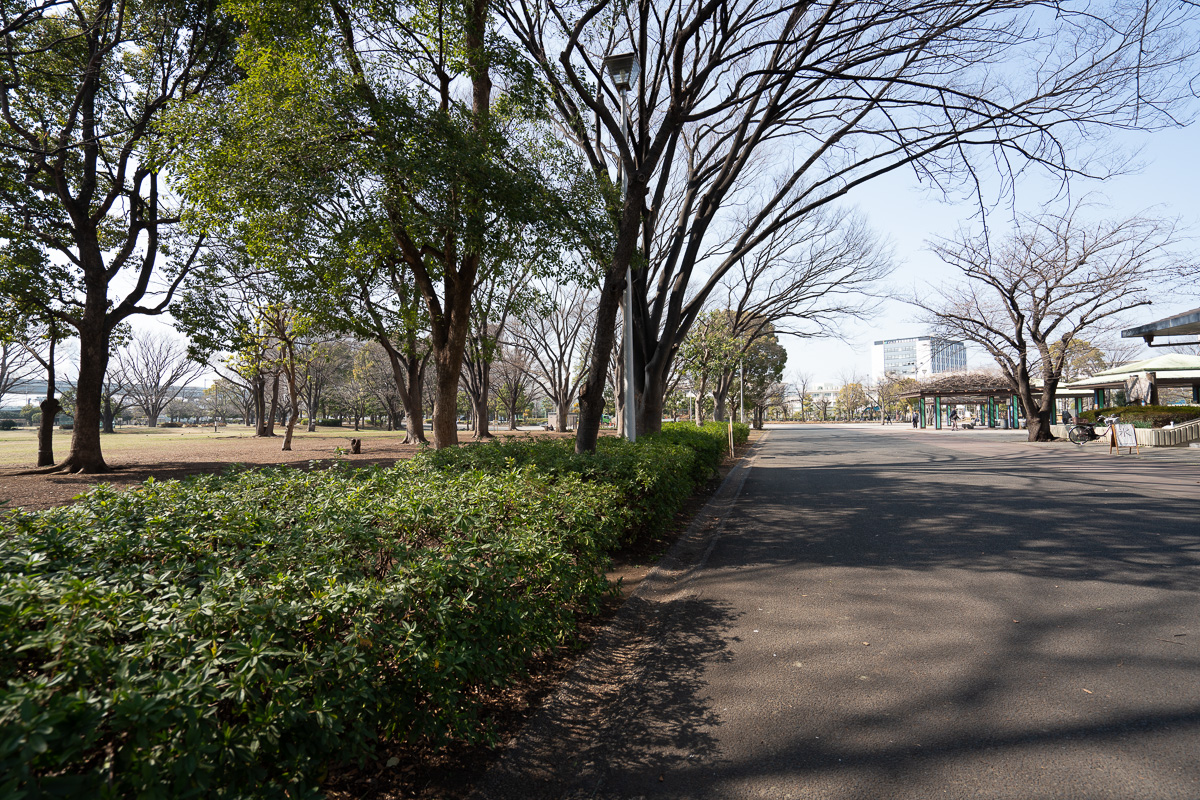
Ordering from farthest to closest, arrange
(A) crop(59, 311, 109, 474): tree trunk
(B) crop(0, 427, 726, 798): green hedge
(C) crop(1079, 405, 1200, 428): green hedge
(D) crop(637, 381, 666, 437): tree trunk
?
(C) crop(1079, 405, 1200, 428): green hedge < (A) crop(59, 311, 109, 474): tree trunk < (D) crop(637, 381, 666, 437): tree trunk < (B) crop(0, 427, 726, 798): green hedge

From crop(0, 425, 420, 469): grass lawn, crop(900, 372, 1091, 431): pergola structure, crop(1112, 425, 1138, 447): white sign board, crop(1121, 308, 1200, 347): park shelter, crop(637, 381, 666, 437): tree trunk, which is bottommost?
crop(0, 425, 420, 469): grass lawn

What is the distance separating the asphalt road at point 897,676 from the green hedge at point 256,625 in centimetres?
59

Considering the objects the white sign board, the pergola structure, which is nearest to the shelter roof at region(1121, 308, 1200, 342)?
the white sign board

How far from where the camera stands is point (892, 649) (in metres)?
3.64

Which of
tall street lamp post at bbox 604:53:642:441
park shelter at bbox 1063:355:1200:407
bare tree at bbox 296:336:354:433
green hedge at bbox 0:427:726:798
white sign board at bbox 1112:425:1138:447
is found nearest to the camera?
green hedge at bbox 0:427:726:798

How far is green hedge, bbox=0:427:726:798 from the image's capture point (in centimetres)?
138

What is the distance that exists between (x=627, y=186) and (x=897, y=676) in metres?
7.86

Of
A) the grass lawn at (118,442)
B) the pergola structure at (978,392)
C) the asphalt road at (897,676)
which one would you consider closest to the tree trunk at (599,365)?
the asphalt road at (897,676)

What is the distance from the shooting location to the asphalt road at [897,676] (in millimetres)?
2402

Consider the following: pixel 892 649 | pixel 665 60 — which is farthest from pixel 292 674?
pixel 665 60

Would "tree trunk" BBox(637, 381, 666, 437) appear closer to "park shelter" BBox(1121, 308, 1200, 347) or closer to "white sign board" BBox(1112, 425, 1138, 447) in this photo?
"white sign board" BBox(1112, 425, 1138, 447)

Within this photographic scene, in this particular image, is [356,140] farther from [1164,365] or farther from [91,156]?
[1164,365]

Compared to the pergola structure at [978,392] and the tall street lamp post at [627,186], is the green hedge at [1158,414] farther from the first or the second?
the tall street lamp post at [627,186]

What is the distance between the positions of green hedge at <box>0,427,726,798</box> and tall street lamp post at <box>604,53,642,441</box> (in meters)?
6.81
